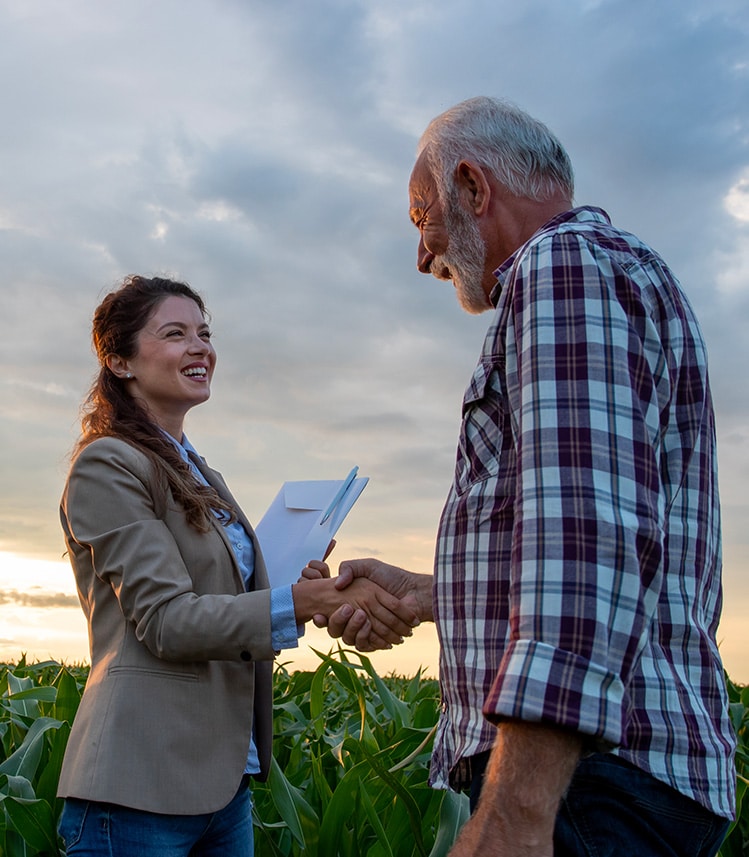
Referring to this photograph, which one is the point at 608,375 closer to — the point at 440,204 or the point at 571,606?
the point at 571,606

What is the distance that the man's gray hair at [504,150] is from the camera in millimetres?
1812

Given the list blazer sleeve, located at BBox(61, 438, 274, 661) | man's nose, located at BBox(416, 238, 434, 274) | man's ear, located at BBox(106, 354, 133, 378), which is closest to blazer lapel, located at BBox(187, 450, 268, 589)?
blazer sleeve, located at BBox(61, 438, 274, 661)

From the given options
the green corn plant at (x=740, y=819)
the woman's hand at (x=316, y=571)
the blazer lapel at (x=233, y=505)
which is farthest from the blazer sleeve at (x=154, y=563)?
the green corn plant at (x=740, y=819)

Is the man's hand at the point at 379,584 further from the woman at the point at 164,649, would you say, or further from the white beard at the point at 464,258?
the white beard at the point at 464,258

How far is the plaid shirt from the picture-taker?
125cm

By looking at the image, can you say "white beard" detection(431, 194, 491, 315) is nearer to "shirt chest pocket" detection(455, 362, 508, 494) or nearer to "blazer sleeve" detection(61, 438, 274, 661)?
"shirt chest pocket" detection(455, 362, 508, 494)

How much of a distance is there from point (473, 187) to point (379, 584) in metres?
1.15

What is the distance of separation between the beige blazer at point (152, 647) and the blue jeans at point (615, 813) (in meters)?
0.99

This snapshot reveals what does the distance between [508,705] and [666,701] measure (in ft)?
0.90

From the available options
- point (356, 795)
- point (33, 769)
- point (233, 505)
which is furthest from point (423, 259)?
point (33, 769)

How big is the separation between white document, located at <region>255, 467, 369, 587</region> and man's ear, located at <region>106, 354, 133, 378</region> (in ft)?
1.77

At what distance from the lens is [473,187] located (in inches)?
73.0

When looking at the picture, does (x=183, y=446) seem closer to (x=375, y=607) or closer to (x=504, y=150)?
(x=375, y=607)

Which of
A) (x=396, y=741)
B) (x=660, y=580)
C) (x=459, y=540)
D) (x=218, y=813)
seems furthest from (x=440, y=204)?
(x=396, y=741)
